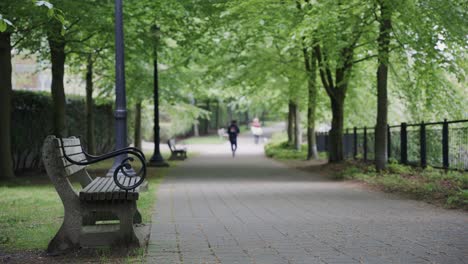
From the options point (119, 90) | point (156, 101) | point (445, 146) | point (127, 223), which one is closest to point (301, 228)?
point (127, 223)

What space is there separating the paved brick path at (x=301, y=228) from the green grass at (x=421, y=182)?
1.64 ft

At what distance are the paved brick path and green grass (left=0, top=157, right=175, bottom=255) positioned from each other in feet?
2.97

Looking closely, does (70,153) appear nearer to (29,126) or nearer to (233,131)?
(29,126)

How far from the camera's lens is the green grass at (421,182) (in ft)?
38.0

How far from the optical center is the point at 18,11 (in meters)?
15.3

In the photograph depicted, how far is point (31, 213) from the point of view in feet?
32.8

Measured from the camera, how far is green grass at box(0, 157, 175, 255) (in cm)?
739

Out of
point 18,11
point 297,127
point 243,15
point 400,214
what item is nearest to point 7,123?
point 18,11

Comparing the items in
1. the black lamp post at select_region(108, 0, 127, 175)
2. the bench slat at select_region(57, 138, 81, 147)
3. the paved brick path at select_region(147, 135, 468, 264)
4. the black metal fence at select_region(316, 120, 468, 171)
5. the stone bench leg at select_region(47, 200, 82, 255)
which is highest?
the black lamp post at select_region(108, 0, 127, 175)

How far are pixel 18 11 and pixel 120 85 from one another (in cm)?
397

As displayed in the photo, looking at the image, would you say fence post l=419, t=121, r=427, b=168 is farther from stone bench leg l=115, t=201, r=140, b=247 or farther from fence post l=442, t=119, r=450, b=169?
stone bench leg l=115, t=201, r=140, b=247

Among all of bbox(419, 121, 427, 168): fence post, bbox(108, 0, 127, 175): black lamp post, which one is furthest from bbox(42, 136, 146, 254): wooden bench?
bbox(419, 121, 427, 168): fence post

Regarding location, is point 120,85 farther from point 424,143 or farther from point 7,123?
point 424,143

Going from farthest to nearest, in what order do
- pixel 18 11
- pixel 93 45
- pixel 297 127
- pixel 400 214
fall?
1. pixel 297 127
2. pixel 93 45
3. pixel 18 11
4. pixel 400 214
